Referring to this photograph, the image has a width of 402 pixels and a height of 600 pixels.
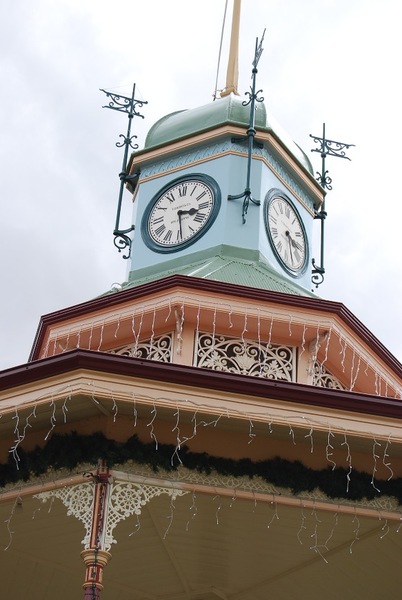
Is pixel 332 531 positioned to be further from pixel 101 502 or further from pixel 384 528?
pixel 101 502

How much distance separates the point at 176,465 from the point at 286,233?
20.4ft

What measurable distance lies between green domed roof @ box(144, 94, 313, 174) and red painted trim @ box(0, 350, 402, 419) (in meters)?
6.62

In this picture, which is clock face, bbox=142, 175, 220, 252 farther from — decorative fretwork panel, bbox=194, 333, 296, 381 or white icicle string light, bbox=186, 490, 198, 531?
white icicle string light, bbox=186, 490, 198, 531

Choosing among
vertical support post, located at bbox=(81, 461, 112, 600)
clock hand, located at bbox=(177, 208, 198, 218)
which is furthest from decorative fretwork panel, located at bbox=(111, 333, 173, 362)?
vertical support post, located at bbox=(81, 461, 112, 600)

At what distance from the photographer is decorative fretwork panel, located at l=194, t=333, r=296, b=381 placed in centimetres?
1305

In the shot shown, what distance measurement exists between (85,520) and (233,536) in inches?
98.6

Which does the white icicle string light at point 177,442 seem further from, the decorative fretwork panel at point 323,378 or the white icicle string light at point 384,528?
the decorative fretwork panel at point 323,378

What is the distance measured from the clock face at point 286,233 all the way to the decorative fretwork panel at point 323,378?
2393 mm

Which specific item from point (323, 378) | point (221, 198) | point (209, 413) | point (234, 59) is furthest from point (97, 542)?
point (234, 59)

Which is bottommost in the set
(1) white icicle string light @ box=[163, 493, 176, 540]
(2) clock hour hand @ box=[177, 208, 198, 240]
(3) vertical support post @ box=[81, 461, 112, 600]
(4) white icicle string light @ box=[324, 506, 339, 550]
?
(3) vertical support post @ box=[81, 461, 112, 600]

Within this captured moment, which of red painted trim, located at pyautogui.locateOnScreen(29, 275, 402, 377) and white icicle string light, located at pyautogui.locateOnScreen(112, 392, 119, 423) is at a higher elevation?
red painted trim, located at pyautogui.locateOnScreen(29, 275, 402, 377)

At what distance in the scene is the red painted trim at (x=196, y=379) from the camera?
10.2m

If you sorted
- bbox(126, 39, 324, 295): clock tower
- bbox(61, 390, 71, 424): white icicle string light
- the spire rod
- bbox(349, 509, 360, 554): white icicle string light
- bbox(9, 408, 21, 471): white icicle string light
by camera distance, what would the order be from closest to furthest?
1. bbox(61, 390, 71, 424): white icicle string light
2. bbox(9, 408, 21, 471): white icicle string light
3. bbox(349, 509, 360, 554): white icicle string light
4. bbox(126, 39, 324, 295): clock tower
5. the spire rod

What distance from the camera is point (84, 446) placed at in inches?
418
